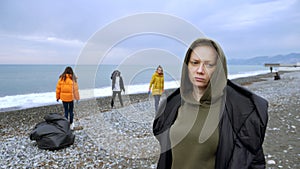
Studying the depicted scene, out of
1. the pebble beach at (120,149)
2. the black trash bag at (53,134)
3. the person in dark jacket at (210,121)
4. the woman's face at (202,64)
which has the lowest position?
the pebble beach at (120,149)

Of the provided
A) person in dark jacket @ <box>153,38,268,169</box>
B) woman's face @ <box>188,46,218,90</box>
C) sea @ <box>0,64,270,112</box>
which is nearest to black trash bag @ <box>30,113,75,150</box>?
sea @ <box>0,64,270,112</box>

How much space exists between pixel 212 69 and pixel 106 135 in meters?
6.38

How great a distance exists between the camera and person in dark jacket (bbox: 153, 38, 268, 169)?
5.58ft

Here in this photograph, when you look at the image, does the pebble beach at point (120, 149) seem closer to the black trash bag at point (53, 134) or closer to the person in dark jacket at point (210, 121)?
the black trash bag at point (53, 134)

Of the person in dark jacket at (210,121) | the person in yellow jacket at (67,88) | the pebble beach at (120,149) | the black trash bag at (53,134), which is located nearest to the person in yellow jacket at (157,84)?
the pebble beach at (120,149)

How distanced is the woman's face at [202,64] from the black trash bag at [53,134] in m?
5.72

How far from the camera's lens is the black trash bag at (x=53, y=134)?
640 cm

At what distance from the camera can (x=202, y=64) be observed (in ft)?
5.93

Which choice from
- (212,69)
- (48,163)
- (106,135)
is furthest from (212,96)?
(106,135)

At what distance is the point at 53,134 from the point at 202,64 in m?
5.96

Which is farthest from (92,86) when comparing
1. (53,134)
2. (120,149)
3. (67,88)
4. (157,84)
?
(157,84)

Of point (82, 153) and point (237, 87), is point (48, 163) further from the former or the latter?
point (237, 87)

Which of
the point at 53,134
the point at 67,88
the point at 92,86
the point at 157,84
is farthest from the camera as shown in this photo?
the point at 157,84

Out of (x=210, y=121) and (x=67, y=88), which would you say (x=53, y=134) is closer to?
(x=67, y=88)
